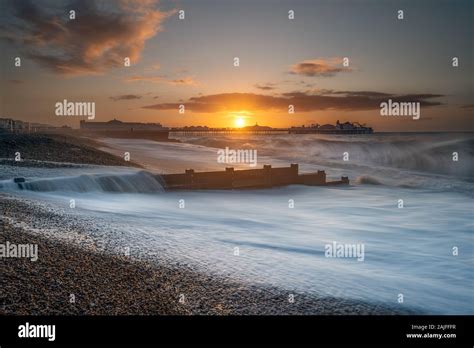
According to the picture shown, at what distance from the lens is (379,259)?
8.81 meters

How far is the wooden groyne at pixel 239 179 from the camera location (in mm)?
17188

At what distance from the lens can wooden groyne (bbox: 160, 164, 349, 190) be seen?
1719 centimetres

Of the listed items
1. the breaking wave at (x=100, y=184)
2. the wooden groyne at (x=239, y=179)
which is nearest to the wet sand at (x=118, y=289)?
the breaking wave at (x=100, y=184)

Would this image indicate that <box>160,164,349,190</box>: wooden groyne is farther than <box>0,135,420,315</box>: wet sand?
Yes

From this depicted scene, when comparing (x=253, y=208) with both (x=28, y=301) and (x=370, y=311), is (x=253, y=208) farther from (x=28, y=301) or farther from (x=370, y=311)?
(x=28, y=301)
